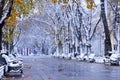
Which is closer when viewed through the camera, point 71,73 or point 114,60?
point 71,73

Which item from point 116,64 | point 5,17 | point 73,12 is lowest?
point 116,64

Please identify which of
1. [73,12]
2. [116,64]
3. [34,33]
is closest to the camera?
[116,64]

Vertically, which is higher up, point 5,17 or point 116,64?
point 5,17

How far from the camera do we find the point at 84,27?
7219 cm

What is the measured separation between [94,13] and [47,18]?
12.2 meters

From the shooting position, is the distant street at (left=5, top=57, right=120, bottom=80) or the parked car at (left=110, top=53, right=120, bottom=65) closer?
the distant street at (left=5, top=57, right=120, bottom=80)

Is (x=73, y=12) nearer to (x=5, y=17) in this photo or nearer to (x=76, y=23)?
(x=76, y=23)

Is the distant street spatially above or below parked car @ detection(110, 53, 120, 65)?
below

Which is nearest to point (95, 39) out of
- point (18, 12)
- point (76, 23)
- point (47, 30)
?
point (47, 30)

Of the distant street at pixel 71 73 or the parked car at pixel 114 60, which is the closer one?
the distant street at pixel 71 73

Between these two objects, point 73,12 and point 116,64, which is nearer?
point 116,64

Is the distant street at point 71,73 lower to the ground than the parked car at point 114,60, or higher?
lower

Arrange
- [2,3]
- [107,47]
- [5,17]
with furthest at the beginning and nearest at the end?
[107,47] < [5,17] < [2,3]

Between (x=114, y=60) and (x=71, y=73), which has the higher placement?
(x=114, y=60)
